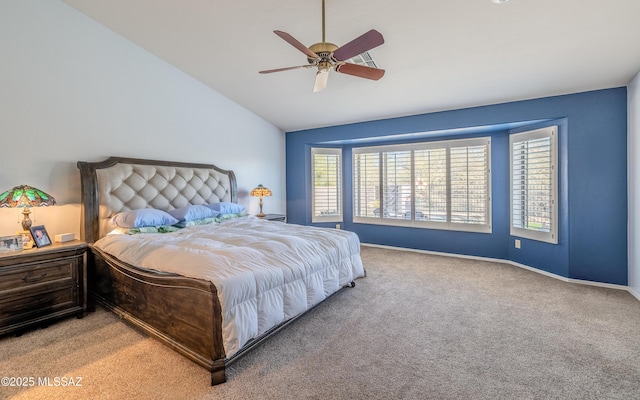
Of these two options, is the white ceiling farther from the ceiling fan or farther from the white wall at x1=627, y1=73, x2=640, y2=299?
the ceiling fan

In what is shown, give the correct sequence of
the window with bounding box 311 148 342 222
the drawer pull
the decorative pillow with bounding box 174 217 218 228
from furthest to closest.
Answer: the window with bounding box 311 148 342 222 → the decorative pillow with bounding box 174 217 218 228 → the drawer pull

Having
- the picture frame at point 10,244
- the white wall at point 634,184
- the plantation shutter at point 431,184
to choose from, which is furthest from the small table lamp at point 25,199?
the white wall at point 634,184

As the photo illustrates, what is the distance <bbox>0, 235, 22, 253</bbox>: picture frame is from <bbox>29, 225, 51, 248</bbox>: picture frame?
0.11m

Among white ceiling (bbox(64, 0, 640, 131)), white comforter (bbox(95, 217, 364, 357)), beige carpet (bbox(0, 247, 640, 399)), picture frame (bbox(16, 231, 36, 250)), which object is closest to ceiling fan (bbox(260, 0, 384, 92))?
white ceiling (bbox(64, 0, 640, 131))

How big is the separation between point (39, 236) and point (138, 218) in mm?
819

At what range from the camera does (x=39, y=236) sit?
276cm

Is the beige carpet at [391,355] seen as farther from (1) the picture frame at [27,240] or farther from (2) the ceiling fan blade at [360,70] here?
(2) the ceiling fan blade at [360,70]

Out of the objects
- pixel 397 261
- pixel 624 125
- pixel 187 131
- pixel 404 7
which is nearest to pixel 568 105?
pixel 624 125

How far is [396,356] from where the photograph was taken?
2141 mm

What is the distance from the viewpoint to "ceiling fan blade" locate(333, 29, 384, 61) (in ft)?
6.99

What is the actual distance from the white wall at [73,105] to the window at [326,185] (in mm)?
2325

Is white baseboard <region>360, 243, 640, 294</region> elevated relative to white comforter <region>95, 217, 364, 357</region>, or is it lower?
lower

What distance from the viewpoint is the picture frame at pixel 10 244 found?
254 centimetres

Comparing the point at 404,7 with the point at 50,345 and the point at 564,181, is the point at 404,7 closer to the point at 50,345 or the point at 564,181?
the point at 564,181
